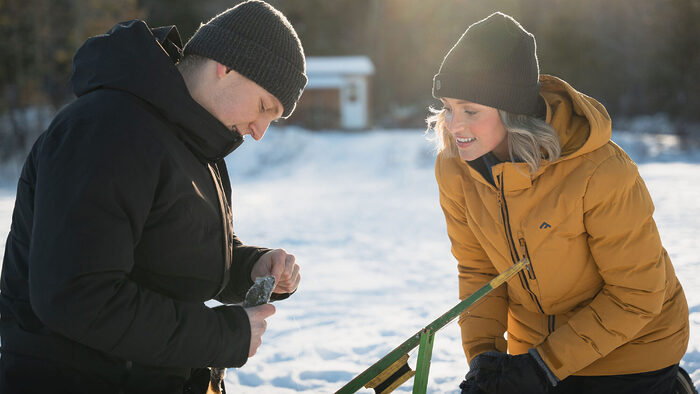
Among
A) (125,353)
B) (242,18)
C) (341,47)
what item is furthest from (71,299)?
(341,47)

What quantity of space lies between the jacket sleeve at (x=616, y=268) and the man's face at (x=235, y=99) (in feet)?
3.91

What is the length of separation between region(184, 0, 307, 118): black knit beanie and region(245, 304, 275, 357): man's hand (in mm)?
633

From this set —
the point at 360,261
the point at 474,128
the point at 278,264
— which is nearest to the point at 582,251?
the point at 474,128

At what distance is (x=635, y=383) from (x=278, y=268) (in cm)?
139

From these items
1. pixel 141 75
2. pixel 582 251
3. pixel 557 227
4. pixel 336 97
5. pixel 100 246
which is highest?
pixel 336 97

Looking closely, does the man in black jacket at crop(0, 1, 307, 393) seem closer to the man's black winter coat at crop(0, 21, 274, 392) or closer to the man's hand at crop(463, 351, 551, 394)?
the man's black winter coat at crop(0, 21, 274, 392)

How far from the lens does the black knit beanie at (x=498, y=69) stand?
6.89 feet

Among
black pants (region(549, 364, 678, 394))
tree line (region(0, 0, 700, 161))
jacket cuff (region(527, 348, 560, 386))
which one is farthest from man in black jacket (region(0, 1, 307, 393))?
tree line (region(0, 0, 700, 161))

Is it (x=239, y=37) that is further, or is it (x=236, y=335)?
(x=239, y=37)

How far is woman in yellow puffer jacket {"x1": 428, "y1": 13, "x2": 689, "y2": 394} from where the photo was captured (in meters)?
1.97

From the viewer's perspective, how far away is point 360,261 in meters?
6.02

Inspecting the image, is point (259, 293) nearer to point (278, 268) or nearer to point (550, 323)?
point (278, 268)

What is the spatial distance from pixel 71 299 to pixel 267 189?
11.7 m

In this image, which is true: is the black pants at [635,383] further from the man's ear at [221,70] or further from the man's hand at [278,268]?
the man's ear at [221,70]
